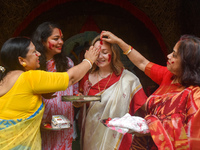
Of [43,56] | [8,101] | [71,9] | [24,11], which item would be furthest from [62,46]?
[8,101]

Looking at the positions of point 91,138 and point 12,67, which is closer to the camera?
point 12,67

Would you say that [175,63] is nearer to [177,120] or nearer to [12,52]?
[177,120]

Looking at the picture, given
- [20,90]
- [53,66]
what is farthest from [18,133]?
[53,66]

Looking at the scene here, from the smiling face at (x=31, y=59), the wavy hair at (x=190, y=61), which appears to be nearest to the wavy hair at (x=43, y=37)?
the smiling face at (x=31, y=59)

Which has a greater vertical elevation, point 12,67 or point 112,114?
point 12,67

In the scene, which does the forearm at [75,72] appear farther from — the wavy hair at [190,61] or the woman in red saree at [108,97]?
the wavy hair at [190,61]

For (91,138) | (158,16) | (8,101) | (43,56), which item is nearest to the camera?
(8,101)

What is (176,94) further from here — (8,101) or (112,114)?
(8,101)

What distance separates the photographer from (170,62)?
73.0 inches

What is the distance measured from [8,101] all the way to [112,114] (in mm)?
975

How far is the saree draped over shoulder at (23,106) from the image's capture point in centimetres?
169

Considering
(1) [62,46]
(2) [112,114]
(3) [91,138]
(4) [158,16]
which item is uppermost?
(4) [158,16]

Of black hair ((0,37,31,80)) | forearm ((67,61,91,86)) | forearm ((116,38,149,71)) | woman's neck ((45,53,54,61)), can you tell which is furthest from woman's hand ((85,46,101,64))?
black hair ((0,37,31,80))

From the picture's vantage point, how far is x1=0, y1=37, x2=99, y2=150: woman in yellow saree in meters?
1.70
